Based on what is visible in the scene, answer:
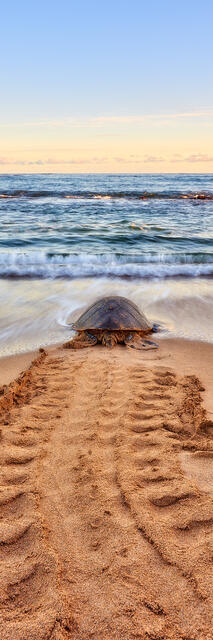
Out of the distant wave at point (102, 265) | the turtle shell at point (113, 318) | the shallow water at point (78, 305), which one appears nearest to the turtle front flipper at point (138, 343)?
the turtle shell at point (113, 318)

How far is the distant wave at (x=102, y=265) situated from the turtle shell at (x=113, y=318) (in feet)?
11.2

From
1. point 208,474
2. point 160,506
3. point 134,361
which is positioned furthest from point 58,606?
point 134,361

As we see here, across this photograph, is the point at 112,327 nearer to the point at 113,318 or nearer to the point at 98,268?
the point at 113,318

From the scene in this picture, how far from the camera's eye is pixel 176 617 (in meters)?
1.46

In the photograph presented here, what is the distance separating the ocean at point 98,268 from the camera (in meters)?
5.69

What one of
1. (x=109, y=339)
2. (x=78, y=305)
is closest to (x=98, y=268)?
(x=78, y=305)

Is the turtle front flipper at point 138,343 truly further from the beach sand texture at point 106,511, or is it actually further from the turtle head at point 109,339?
the beach sand texture at point 106,511

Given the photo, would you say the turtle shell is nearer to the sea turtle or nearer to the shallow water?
the sea turtle

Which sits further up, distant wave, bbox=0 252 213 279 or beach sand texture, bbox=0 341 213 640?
distant wave, bbox=0 252 213 279

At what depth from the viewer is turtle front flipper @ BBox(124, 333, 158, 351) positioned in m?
4.68

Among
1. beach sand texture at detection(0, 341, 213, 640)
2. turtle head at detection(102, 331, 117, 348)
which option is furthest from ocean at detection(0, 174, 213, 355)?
beach sand texture at detection(0, 341, 213, 640)

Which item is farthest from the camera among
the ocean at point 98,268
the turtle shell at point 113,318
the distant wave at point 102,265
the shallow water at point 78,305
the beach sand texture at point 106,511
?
the distant wave at point 102,265

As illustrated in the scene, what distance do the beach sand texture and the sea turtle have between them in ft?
4.12

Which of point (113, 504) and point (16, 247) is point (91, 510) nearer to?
point (113, 504)
